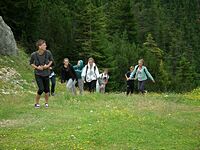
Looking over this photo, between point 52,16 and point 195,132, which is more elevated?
point 52,16

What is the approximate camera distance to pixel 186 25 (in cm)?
16525

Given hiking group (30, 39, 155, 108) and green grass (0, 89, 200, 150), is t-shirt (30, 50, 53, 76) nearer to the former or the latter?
hiking group (30, 39, 155, 108)

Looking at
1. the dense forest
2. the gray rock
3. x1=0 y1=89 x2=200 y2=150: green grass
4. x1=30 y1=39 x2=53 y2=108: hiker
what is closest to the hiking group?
x1=30 y1=39 x2=53 y2=108: hiker

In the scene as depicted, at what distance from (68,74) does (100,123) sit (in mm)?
7997

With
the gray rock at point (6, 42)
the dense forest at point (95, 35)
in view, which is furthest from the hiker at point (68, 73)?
the dense forest at point (95, 35)

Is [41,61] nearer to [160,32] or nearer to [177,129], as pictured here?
[177,129]

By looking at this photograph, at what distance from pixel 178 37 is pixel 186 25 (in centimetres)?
3325

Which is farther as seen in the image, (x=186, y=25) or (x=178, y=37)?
(x=186, y=25)

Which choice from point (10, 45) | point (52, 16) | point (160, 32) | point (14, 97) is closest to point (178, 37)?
point (160, 32)

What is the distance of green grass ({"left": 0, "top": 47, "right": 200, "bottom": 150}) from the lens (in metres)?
11.4

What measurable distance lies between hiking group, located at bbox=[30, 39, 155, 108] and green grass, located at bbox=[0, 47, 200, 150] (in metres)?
1.00

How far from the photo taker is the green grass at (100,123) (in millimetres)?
11383

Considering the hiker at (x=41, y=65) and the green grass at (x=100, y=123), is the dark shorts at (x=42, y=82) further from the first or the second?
the green grass at (x=100, y=123)

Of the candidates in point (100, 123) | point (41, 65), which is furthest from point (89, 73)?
point (100, 123)
